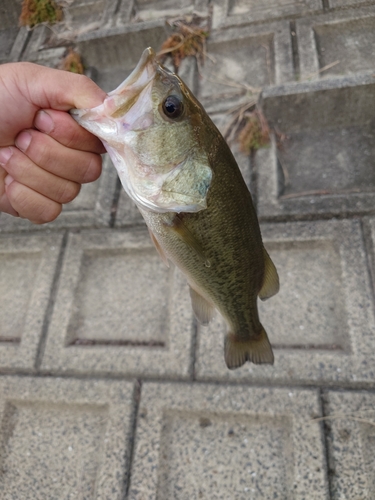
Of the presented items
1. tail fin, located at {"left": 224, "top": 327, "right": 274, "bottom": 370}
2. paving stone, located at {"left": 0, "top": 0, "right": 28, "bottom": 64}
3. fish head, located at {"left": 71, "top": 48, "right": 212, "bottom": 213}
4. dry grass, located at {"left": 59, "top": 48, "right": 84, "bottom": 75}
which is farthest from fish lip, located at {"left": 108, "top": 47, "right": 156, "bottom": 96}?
paving stone, located at {"left": 0, "top": 0, "right": 28, "bottom": 64}

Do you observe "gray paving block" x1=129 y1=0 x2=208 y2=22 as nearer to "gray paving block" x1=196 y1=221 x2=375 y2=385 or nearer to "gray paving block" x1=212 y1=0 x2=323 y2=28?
"gray paving block" x1=212 y1=0 x2=323 y2=28

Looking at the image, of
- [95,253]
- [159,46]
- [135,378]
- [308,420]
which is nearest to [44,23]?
[159,46]

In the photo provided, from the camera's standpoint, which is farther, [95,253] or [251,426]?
[95,253]

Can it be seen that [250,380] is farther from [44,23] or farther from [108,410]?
[44,23]

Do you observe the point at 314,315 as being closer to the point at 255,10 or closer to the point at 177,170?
the point at 177,170

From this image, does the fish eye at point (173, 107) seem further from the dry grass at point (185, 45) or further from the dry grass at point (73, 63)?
the dry grass at point (73, 63)

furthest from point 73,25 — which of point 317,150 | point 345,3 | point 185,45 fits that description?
point 317,150

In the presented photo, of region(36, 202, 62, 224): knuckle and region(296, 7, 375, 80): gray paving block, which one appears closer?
region(36, 202, 62, 224): knuckle

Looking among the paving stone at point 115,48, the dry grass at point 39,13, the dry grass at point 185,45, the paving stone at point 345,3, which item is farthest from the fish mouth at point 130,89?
the dry grass at point 39,13
